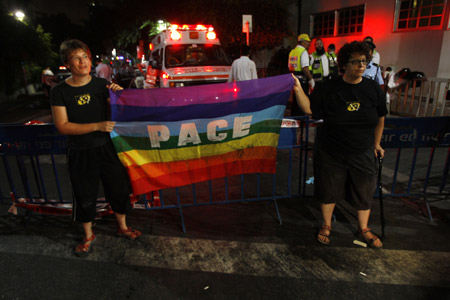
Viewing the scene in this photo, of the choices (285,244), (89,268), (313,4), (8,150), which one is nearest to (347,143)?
(285,244)

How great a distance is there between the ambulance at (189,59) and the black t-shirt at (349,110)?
21.4 feet

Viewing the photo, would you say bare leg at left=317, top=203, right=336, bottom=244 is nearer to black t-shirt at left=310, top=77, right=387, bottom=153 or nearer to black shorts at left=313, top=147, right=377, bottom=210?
black shorts at left=313, top=147, right=377, bottom=210

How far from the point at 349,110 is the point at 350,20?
13.5 metres

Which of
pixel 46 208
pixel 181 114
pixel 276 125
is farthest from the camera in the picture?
pixel 46 208

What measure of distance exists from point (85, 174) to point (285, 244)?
85.1 inches

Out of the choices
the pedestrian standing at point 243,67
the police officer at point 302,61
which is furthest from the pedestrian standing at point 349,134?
the police officer at point 302,61

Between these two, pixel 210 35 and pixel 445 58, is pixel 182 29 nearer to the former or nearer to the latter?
pixel 210 35

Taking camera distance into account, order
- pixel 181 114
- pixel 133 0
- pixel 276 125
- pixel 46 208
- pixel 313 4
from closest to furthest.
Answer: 1. pixel 181 114
2. pixel 276 125
3. pixel 46 208
4. pixel 313 4
5. pixel 133 0

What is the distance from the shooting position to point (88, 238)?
3.41 m

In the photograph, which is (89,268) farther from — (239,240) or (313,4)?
(313,4)

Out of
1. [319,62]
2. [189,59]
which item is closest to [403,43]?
[319,62]

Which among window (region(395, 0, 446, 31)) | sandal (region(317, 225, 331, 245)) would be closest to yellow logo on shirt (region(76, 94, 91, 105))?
sandal (region(317, 225, 331, 245))

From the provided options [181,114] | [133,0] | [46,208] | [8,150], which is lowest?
[46,208]

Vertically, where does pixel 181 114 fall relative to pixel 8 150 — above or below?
above
